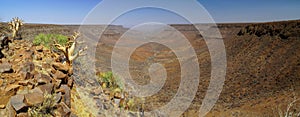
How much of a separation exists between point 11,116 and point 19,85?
2.97 ft

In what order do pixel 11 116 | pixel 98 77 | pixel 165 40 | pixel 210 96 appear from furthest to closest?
pixel 165 40 < pixel 210 96 < pixel 98 77 < pixel 11 116

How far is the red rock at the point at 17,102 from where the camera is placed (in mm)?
4320

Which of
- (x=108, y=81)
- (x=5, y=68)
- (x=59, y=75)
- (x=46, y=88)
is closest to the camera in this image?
(x=46, y=88)

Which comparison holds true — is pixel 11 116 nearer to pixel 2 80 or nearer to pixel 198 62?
pixel 2 80

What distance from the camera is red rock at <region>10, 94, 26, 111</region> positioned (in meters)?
4.32

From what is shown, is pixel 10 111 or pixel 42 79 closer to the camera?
pixel 10 111

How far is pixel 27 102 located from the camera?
4.47m

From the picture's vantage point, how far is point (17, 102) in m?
4.42

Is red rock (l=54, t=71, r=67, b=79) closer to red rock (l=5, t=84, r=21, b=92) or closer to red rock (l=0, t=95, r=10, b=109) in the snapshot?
red rock (l=5, t=84, r=21, b=92)

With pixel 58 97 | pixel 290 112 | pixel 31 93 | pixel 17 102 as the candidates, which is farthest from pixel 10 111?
pixel 290 112

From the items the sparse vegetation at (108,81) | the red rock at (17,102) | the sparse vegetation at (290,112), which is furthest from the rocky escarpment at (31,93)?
the sparse vegetation at (108,81)

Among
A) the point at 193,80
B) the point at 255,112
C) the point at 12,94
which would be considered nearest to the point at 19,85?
the point at 12,94

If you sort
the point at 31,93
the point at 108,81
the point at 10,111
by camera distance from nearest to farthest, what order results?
the point at 10,111 → the point at 31,93 → the point at 108,81

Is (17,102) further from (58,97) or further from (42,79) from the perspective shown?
(42,79)
